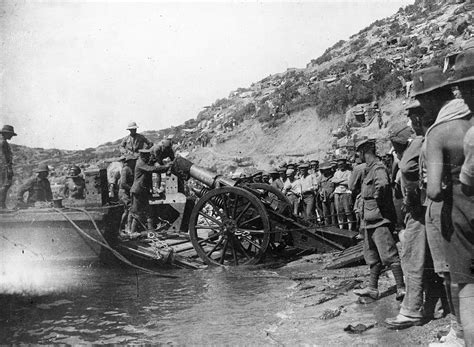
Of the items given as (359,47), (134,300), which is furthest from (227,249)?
(359,47)

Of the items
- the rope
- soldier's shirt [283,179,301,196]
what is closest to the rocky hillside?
soldier's shirt [283,179,301,196]

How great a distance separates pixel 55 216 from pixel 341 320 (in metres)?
5.14

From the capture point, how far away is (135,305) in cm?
598

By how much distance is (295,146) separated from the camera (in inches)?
1074

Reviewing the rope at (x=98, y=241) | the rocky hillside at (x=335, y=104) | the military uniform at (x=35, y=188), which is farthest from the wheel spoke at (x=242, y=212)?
the rocky hillside at (x=335, y=104)

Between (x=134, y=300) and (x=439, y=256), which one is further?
(x=134, y=300)

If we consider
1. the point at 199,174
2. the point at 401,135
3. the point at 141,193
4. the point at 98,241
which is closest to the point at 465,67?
the point at 401,135

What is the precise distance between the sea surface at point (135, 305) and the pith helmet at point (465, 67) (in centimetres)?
283

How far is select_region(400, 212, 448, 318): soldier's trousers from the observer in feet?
13.4

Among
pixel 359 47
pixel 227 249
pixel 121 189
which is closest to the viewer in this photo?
pixel 227 249

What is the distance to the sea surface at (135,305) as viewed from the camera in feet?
15.7

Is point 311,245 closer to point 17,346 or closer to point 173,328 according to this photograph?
point 173,328

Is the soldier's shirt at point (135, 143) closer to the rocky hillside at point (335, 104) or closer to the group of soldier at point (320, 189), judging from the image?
the group of soldier at point (320, 189)

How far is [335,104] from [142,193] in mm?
18232
